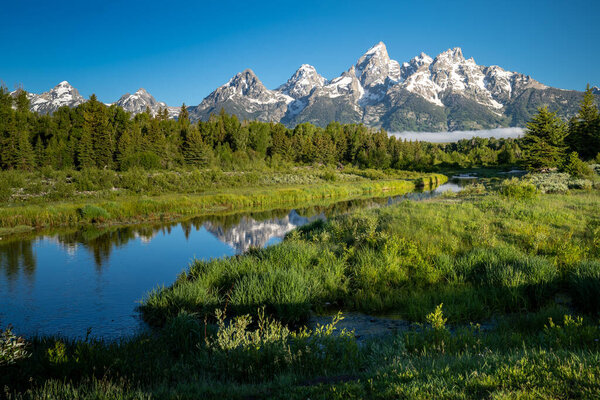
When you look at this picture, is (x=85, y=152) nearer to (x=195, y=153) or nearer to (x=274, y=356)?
(x=195, y=153)

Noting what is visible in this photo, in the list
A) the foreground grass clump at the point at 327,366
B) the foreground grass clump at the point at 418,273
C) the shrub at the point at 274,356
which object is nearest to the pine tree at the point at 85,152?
the foreground grass clump at the point at 418,273

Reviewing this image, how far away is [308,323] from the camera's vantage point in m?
8.45

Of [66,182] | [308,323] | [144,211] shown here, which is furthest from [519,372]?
[66,182]

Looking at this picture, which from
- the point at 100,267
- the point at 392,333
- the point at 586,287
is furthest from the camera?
the point at 100,267

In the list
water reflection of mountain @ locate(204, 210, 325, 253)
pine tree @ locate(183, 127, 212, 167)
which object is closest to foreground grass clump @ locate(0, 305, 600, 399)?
water reflection of mountain @ locate(204, 210, 325, 253)

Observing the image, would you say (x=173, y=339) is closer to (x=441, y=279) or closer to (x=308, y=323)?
(x=308, y=323)

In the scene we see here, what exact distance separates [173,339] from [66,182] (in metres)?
35.9

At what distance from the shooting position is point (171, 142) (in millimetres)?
65625

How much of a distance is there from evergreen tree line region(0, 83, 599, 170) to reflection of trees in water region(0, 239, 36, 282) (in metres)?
29.7

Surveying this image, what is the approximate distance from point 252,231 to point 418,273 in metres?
14.5

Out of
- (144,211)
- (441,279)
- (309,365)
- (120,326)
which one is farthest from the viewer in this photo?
(144,211)

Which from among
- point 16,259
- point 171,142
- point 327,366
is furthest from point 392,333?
point 171,142

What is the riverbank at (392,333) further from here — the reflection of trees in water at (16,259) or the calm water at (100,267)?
the reflection of trees in water at (16,259)

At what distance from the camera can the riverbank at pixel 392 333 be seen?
4.02 m
